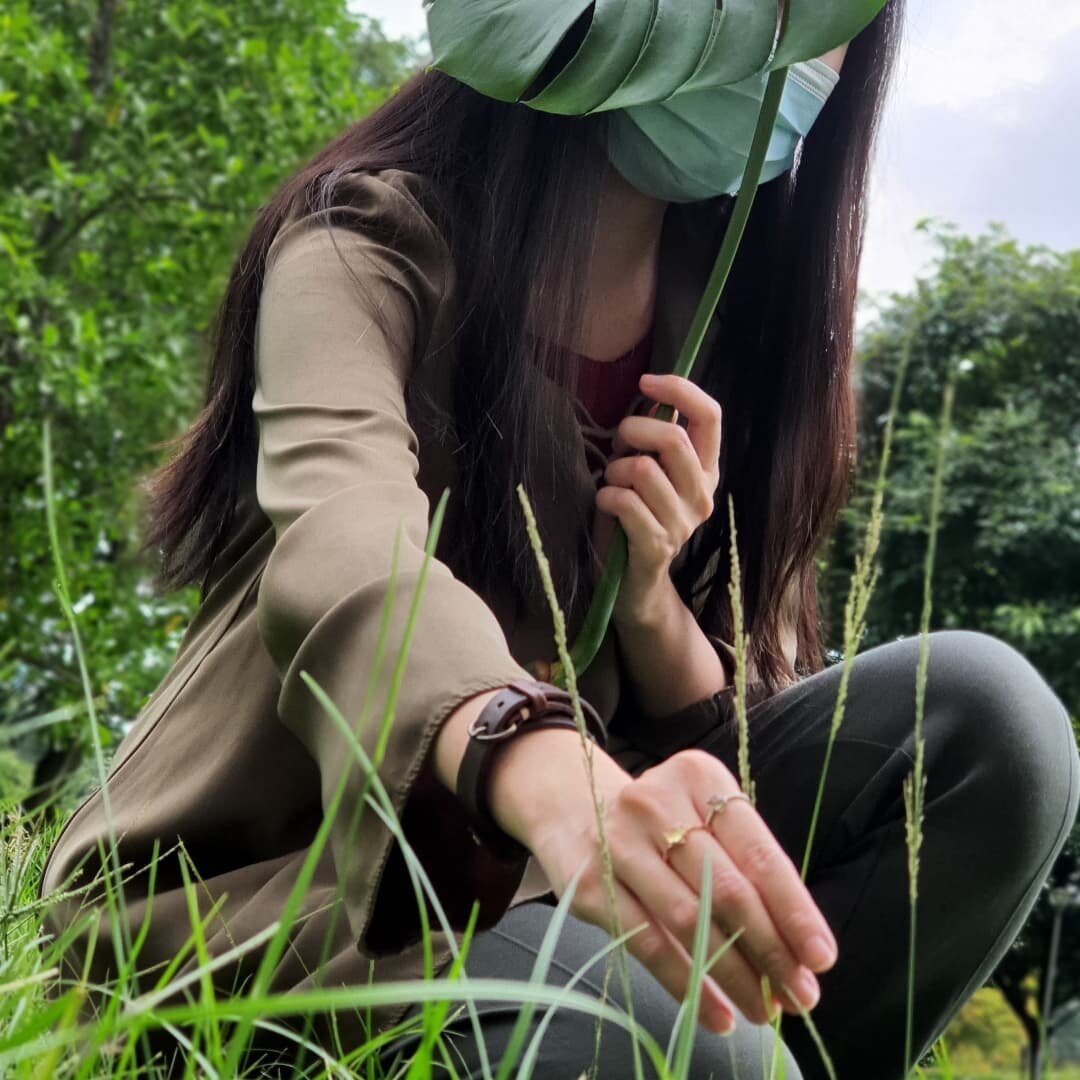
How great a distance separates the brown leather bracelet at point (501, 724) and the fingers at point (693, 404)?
1.62ft

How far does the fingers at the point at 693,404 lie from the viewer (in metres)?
1.20

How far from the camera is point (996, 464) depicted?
30.9 ft

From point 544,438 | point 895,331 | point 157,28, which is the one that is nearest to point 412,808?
point 544,438

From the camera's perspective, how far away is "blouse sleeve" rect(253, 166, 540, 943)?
792mm

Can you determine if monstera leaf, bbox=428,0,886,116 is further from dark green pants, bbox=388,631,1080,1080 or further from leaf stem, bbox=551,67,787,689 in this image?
dark green pants, bbox=388,631,1080,1080

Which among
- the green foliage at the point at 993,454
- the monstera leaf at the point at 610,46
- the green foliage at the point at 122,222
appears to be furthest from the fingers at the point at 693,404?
the green foliage at the point at 993,454

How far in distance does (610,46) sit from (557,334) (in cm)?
29

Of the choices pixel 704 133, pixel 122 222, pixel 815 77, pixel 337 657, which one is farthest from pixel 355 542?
pixel 122 222

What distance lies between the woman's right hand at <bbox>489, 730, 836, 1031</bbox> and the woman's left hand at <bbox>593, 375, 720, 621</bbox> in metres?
0.53

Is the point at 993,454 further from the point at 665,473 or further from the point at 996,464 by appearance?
the point at 665,473

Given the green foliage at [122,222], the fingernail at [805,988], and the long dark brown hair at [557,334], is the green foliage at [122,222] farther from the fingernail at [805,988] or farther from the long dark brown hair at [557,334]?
the fingernail at [805,988]

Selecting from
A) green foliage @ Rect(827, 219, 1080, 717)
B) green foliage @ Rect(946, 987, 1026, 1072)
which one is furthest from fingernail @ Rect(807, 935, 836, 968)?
green foliage @ Rect(946, 987, 1026, 1072)

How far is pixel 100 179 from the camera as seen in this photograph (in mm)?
5879

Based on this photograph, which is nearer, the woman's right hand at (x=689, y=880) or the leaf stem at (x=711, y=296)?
the woman's right hand at (x=689, y=880)
